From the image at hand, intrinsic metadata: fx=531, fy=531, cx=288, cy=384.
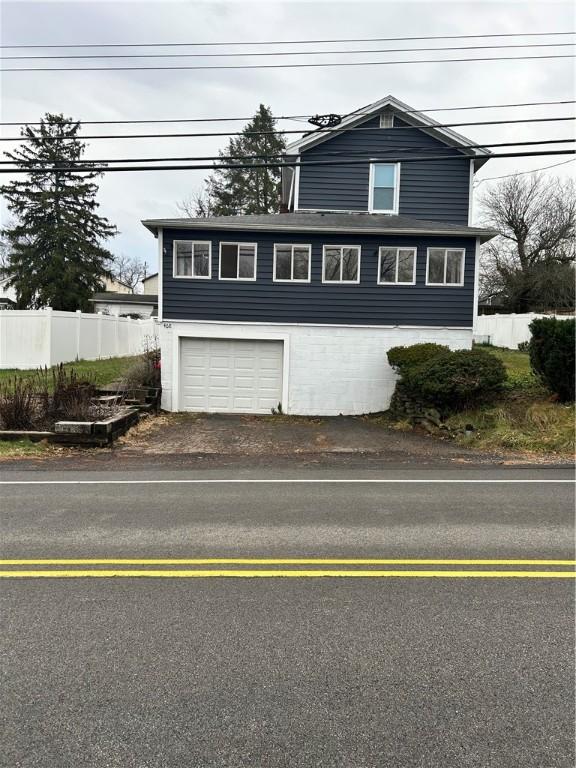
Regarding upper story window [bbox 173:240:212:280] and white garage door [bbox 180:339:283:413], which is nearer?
upper story window [bbox 173:240:212:280]

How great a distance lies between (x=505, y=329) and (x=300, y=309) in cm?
2036

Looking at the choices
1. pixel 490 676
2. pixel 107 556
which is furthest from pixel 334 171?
pixel 490 676

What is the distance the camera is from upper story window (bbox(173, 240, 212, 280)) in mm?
15656

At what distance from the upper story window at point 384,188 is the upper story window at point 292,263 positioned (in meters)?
3.88

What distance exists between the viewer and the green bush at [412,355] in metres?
14.2

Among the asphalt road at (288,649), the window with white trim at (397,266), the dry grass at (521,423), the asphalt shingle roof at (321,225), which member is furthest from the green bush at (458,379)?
the asphalt road at (288,649)

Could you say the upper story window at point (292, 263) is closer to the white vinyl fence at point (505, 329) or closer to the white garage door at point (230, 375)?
the white garage door at point (230, 375)

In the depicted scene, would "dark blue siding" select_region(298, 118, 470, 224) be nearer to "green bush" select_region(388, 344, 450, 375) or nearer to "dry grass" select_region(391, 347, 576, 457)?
"green bush" select_region(388, 344, 450, 375)

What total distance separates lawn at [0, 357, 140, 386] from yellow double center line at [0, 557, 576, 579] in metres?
12.1

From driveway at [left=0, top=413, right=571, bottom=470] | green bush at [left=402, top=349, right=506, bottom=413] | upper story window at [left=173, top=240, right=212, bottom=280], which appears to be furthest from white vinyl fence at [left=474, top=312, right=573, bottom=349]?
driveway at [left=0, top=413, right=571, bottom=470]

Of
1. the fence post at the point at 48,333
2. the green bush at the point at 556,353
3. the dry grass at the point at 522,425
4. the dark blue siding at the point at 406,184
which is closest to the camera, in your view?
the dry grass at the point at 522,425

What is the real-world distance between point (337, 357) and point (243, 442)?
504 centimetres

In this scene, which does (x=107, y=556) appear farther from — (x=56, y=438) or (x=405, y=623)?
(x=56, y=438)

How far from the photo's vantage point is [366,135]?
18.6 m
